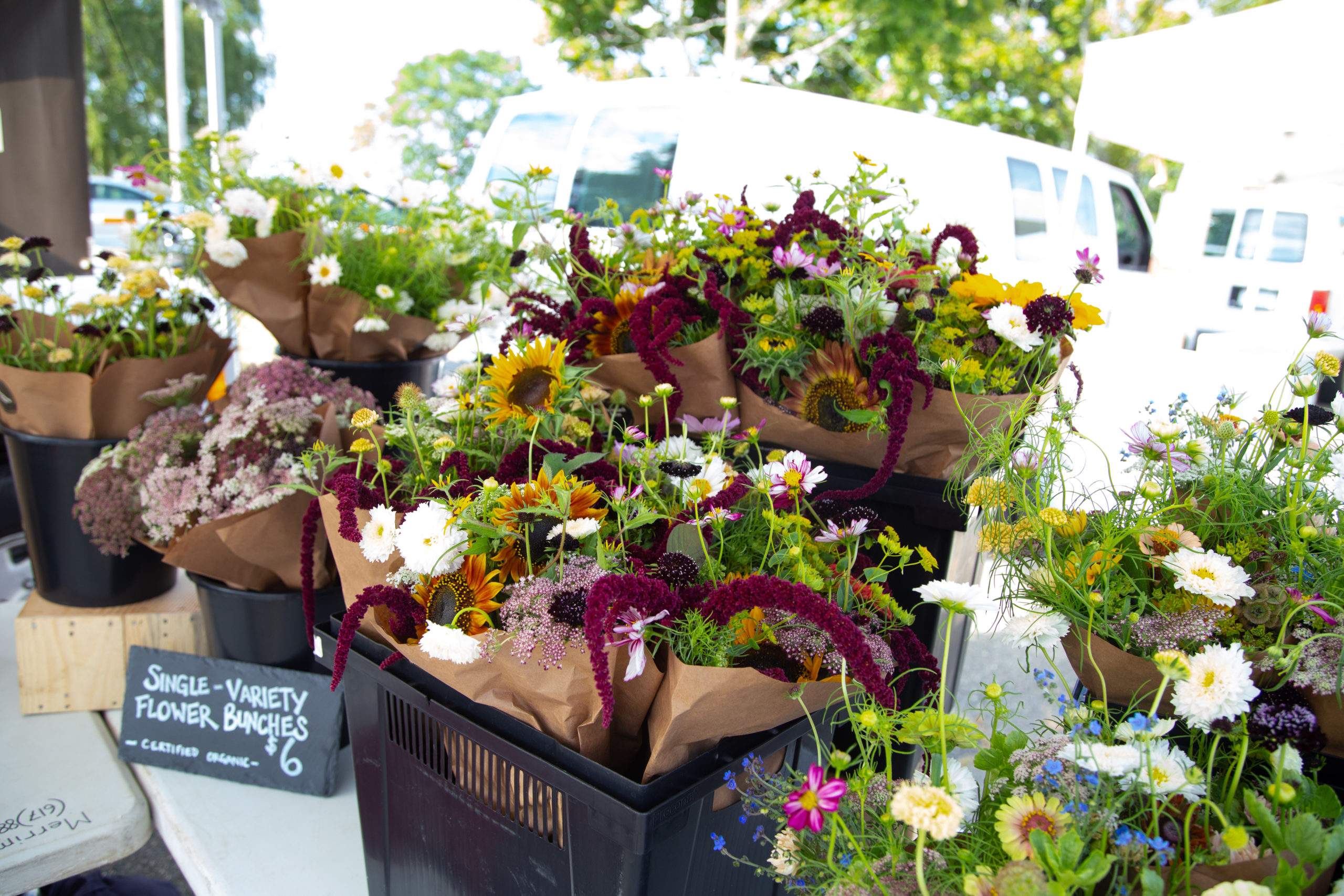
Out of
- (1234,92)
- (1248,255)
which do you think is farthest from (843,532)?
(1248,255)

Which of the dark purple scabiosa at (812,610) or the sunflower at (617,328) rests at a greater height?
the sunflower at (617,328)

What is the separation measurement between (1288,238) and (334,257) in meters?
5.64

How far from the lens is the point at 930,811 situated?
45 centimetres

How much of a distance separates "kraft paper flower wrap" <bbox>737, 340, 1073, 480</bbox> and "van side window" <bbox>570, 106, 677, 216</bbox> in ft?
9.09

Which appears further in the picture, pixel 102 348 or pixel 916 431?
pixel 102 348

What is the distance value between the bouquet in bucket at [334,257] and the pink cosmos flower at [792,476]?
730 mm

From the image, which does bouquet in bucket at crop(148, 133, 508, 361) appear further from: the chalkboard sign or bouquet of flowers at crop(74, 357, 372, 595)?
the chalkboard sign

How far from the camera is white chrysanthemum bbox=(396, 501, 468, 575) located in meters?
0.69

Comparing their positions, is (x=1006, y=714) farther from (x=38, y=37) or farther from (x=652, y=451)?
(x=38, y=37)

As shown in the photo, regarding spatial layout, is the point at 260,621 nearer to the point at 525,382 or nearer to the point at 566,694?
the point at 525,382

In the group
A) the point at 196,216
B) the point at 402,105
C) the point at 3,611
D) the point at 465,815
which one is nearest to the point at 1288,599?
the point at 465,815

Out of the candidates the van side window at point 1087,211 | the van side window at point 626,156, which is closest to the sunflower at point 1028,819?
the van side window at point 626,156

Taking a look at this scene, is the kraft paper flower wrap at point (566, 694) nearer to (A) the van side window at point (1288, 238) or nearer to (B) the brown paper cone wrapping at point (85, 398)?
(B) the brown paper cone wrapping at point (85, 398)

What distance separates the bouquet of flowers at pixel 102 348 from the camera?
1248 mm
